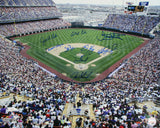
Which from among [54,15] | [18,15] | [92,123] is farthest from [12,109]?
[54,15]

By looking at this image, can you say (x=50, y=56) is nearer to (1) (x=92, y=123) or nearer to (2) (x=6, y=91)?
(2) (x=6, y=91)

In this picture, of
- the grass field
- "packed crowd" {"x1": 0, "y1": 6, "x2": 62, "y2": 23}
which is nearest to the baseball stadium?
the grass field

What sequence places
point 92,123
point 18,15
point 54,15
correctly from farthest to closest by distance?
point 54,15 → point 18,15 → point 92,123

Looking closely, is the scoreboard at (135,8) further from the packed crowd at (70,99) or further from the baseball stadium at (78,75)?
the packed crowd at (70,99)

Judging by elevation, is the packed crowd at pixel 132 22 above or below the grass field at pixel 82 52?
above

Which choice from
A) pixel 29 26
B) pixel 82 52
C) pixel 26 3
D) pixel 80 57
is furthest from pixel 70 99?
pixel 26 3

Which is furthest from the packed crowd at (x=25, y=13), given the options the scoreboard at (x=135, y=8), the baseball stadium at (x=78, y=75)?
the scoreboard at (x=135, y=8)

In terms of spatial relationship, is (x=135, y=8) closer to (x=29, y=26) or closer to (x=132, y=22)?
(x=132, y=22)

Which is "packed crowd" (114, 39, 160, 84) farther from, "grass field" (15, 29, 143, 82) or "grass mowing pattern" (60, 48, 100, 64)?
"grass mowing pattern" (60, 48, 100, 64)
